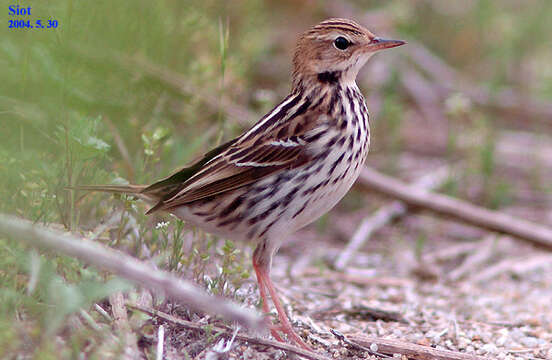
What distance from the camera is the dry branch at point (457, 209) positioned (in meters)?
6.39

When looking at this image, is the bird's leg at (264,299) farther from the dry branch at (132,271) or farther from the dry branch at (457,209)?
the dry branch at (457,209)

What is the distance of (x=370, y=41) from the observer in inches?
180

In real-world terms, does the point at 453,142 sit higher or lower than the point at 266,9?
lower

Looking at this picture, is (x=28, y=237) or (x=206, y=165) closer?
(x=28, y=237)

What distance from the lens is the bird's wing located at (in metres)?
4.18

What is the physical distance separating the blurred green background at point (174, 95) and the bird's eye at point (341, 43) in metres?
0.69

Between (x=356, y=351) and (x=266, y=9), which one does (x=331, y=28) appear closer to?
(x=356, y=351)

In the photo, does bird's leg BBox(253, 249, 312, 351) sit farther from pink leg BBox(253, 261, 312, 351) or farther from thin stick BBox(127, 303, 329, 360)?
thin stick BBox(127, 303, 329, 360)

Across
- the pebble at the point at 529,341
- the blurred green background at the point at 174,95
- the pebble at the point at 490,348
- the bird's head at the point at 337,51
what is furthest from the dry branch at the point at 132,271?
the pebble at the point at 529,341

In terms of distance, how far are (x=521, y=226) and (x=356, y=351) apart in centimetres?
300

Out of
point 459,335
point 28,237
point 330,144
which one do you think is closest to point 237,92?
point 330,144

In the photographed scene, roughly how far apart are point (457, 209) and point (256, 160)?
9.73 ft

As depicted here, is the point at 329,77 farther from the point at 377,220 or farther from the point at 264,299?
the point at 377,220

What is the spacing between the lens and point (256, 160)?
4242mm
